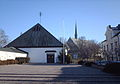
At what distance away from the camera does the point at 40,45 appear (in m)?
53.3

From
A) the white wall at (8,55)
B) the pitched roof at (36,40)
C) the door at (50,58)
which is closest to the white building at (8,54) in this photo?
the white wall at (8,55)

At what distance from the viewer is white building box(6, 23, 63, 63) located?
52688 millimetres

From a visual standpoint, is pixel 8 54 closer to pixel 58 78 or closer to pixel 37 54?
pixel 37 54

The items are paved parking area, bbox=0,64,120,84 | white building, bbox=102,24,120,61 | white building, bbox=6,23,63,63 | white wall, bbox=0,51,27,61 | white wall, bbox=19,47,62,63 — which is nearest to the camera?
paved parking area, bbox=0,64,120,84

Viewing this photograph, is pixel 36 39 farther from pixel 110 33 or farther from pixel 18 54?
pixel 110 33

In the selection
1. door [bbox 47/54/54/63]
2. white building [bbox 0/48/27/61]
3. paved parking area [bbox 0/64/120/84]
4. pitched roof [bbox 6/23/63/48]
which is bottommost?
paved parking area [bbox 0/64/120/84]

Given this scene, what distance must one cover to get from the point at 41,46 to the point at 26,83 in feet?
133

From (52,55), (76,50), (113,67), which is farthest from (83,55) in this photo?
(113,67)

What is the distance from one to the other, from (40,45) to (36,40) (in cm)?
225

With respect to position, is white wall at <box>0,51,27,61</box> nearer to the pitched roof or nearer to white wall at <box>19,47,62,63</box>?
white wall at <box>19,47,62,63</box>

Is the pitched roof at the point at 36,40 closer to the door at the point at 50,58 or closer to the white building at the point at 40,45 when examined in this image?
the white building at the point at 40,45

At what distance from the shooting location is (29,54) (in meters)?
54.1

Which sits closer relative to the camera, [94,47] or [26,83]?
[26,83]

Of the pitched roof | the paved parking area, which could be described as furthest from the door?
the paved parking area
